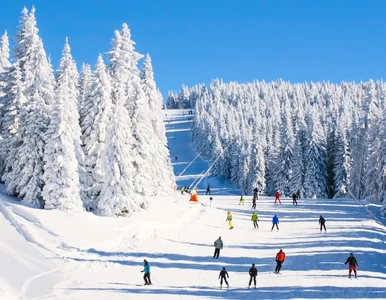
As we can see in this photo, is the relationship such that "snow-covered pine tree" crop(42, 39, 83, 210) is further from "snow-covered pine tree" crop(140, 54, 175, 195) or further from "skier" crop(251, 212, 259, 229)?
"skier" crop(251, 212, 259, 229)

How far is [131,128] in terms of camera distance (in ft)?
130

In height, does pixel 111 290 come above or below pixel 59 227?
below

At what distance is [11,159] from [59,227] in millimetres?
11043

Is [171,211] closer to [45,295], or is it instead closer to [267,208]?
[267,208]

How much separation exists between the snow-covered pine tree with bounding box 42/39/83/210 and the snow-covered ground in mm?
1266

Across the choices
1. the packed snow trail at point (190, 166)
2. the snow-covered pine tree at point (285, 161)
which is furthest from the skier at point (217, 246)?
the snow-covered pine tree at point (285, 161)

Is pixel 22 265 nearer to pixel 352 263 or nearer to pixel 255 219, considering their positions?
pixel 352 263

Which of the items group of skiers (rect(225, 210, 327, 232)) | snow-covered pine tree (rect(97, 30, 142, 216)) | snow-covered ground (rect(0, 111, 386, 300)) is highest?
snow-covered pine tree (rect(97, 30, 142, 216))

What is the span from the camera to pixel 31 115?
121ft

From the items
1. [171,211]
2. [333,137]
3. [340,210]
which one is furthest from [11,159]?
[333,137]

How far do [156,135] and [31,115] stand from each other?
1642 cm

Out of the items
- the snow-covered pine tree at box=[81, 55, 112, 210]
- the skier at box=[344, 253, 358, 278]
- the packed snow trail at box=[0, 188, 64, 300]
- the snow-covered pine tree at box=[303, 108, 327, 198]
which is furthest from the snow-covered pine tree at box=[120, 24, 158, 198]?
the snow-covered pine tree at box=[303, 108, 327, 198]

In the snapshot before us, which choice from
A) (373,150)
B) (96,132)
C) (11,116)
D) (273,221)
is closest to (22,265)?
(96,132)

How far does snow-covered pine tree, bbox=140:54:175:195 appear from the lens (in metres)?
46.5
